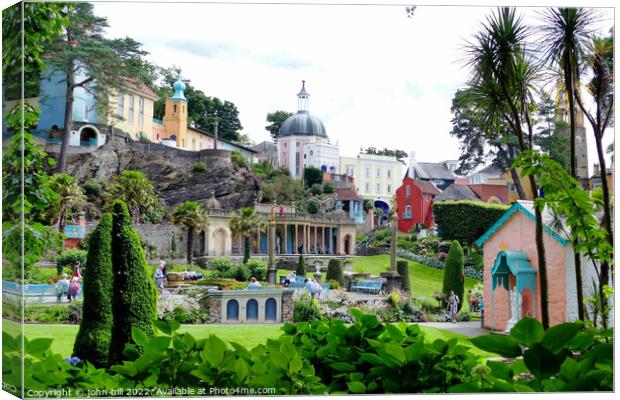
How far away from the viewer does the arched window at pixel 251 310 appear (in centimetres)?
891

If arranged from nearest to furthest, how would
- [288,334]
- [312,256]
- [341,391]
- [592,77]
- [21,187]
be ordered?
[341,391] → [288,334] → [21,187] → [592,77] → [312,256]

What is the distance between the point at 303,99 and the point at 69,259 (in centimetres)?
329

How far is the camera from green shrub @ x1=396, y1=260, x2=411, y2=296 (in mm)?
9750

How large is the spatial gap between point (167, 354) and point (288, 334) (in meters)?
1.34

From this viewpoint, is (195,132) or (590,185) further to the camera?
(195,132)

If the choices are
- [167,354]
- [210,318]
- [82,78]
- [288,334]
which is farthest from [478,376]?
[82,78]

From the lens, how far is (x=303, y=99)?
29.6 ft

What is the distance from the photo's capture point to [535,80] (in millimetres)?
9242

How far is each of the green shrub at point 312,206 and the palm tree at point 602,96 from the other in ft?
12.0

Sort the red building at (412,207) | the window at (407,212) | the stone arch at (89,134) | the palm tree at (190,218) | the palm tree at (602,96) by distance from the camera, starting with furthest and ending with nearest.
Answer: the window at (407,212) < the red building at (412,207) < the palm tree at (190,218) < the palm tree at (602,96) < the stone arch at (89,134)

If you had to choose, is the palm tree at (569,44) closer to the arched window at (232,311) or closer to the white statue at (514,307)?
the white statue at (514,307)

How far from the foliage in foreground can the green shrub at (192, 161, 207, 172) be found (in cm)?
453

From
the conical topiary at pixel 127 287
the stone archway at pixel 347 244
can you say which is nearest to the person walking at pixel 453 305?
the stone archway at pixel 347 244

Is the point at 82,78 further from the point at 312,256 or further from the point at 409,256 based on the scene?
the point at 409,256
